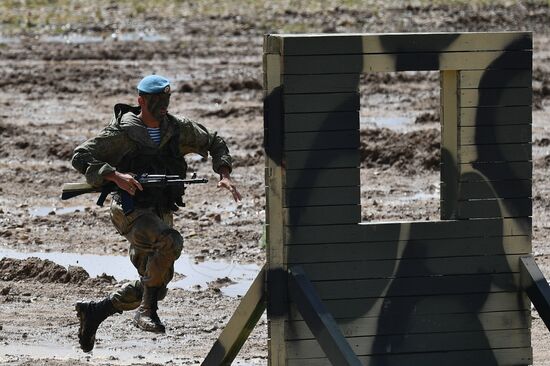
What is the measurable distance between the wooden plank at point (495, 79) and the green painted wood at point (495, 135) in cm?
23

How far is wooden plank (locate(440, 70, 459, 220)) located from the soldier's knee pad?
1518 millimetres

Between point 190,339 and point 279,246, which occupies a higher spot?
point 279,246

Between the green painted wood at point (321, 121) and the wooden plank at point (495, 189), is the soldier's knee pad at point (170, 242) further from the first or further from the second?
the wooden plank at point (495, 189)

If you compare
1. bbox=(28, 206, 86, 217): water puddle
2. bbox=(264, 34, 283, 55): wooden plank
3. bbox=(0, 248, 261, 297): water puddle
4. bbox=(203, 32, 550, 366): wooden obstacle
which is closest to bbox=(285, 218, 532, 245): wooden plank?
bbox=(203, 32, 550, 366): wooden obstacle

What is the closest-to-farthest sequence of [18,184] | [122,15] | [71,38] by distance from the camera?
[18,184] → [71,38] → [122,15]

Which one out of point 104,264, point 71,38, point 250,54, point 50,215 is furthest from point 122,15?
point 104,264

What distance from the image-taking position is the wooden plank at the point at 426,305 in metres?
8.80

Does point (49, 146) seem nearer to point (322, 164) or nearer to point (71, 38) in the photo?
point (322, 164)

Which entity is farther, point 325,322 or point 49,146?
point 49,146

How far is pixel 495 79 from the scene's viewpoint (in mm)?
8914

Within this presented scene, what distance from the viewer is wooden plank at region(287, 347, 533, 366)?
29.2 ft

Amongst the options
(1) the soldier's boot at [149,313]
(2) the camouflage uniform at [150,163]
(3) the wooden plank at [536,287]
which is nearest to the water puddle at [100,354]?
(1) the soldier's boot at [149,313]

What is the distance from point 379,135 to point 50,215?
16.3ft

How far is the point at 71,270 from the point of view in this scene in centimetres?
1216
